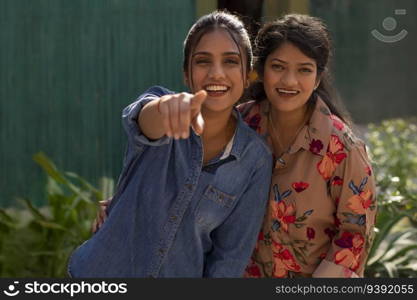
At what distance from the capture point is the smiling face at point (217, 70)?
2.46 m

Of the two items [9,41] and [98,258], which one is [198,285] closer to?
[98,258]

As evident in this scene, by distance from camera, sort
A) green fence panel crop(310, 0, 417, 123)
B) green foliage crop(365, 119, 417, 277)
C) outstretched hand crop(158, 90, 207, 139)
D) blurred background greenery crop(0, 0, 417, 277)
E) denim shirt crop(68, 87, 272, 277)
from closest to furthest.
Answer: outstretched hand crop(158, 90, 207, 139)
denim shirt crop(68, 87, 272, 277)
green foliage crop(365, 119, 417, 277)
blurred background greenery crop(0, 0, 417, 277)
green fence panel crop(310, 0, 417, 123)

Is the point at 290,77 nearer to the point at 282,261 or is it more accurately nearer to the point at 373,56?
the point at 282,261

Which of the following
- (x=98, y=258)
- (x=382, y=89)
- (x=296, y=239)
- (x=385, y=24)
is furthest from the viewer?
(x=382, y=89)

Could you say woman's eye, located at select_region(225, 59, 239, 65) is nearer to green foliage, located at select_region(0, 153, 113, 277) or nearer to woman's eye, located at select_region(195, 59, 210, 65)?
woman's eye, located at select_region(195, 59, 210, 65)

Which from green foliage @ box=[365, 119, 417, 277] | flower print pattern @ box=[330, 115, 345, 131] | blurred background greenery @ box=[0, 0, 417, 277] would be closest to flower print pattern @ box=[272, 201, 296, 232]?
flower print pattern @ box=[330, 115, 345, 131]

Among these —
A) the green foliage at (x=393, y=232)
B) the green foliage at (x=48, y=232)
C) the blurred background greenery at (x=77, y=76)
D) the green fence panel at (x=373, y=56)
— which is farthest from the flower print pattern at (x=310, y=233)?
the green fence panel at (x=373, y=56)

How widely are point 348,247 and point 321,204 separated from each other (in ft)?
0.56

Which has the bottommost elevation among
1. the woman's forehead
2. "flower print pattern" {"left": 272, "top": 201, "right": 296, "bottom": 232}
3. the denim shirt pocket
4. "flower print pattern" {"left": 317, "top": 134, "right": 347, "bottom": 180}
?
"flower print pattern" {"left": 272, "top": 201, "right": 296, "bottom": 232}

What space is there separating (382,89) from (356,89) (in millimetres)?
412

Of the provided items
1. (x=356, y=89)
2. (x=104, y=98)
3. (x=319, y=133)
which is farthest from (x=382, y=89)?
(x=319, y=133)

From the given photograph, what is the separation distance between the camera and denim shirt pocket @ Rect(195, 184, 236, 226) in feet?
8.09

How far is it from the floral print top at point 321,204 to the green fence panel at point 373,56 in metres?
4.22

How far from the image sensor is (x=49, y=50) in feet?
17.2
